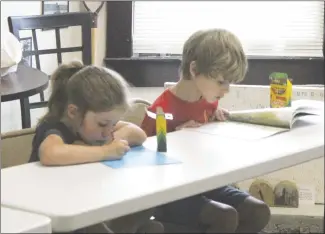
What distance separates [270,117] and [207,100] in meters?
0.27

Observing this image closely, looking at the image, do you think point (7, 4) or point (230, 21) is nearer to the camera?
point (7, 4)

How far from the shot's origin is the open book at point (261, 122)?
1.67 metres

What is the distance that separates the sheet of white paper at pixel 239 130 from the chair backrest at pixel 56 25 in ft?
3.80

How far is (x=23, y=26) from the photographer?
103 inches

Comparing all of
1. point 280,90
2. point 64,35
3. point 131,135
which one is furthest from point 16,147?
point 64,35

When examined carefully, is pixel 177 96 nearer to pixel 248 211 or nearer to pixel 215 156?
pixel 248 211

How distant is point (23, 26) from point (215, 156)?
1457 millimetres

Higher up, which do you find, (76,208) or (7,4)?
(7,4)

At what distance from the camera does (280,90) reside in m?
1.88

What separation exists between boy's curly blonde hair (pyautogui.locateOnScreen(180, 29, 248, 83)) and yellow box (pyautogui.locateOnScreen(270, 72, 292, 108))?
115mm

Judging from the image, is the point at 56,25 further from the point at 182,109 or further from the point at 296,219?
the point at 296,219

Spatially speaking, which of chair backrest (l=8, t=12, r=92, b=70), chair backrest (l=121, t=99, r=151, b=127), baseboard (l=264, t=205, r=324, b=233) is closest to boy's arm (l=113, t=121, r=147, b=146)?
chair backrest (l=121, t=99, r=151, b=127)

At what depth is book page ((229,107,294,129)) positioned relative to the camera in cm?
170

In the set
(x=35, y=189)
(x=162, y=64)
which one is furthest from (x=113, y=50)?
(x=35, y=189)
